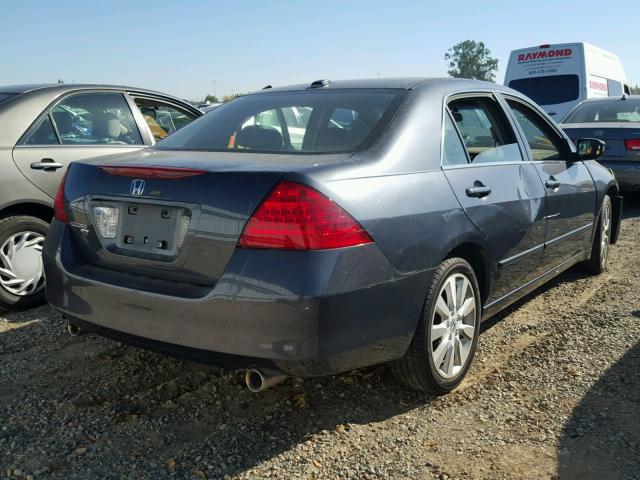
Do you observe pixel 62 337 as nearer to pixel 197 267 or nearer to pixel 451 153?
pixel 197 267

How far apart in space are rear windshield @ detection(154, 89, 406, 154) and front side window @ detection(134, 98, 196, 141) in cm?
189

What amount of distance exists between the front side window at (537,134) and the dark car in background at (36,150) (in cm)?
297

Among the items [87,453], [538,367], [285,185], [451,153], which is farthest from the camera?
[538,367]

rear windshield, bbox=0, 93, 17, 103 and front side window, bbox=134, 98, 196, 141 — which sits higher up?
rear windshield, bbox=0, 93, 17, 103

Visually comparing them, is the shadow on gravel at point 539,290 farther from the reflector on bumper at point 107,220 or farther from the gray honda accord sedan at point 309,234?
the reflector on bumper at point 107,220

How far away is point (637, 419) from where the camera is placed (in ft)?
9.77

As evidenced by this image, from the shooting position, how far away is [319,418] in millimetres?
3002

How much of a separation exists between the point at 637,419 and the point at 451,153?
1517 mm

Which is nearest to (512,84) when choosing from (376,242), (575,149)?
(575,149)

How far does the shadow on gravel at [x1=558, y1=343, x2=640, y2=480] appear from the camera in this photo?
2.59m

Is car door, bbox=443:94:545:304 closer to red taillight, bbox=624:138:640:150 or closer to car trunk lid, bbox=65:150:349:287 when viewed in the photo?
car trunk lid, bbox=65:150:349:287

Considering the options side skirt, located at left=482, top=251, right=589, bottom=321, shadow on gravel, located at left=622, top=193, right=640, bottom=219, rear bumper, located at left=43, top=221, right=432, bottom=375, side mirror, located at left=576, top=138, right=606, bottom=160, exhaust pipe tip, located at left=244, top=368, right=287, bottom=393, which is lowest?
shadow on gravel, located at left=622, top=193, right=640, bottom=219

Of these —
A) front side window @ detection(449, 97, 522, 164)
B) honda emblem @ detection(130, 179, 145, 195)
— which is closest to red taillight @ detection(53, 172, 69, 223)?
honda emblem @ detection(130, 179, 145, 195)

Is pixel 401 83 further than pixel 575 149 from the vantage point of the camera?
No
